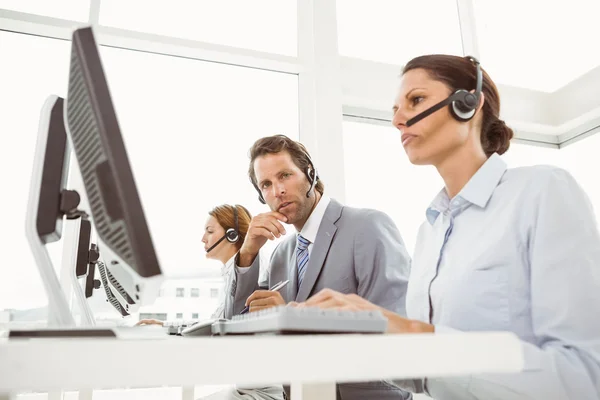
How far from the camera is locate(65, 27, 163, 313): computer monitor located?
490 mm

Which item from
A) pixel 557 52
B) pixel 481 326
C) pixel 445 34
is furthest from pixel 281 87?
pixel 481 326

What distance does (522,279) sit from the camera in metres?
0.91

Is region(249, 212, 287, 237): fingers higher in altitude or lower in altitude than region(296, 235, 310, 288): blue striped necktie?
higher

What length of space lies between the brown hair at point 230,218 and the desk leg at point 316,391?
1803 mm

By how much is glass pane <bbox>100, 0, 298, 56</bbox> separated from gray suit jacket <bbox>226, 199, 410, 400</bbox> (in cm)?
171

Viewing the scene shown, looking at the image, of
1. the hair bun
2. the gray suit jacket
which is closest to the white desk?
the hair bun

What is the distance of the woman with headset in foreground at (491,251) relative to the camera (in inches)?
29.0

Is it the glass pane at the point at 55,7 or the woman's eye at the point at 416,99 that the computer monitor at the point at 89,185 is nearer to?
the woman's eye at the point at 416,99

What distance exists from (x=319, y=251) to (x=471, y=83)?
28.6 inches

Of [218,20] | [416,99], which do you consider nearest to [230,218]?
[218,20]

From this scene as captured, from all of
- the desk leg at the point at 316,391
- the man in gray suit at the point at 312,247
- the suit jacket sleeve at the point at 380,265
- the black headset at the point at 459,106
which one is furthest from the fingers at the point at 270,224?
the desk leg at the point at 316,391

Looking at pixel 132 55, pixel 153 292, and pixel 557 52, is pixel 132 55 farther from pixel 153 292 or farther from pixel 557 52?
pixel 557 52

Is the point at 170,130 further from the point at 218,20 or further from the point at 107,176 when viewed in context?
the point at 107,176

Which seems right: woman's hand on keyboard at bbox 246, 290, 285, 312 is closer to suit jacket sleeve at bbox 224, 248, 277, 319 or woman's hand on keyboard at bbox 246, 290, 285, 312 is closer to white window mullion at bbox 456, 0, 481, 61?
suit jacket sleeve at bbox 224, 248, 277, 319
